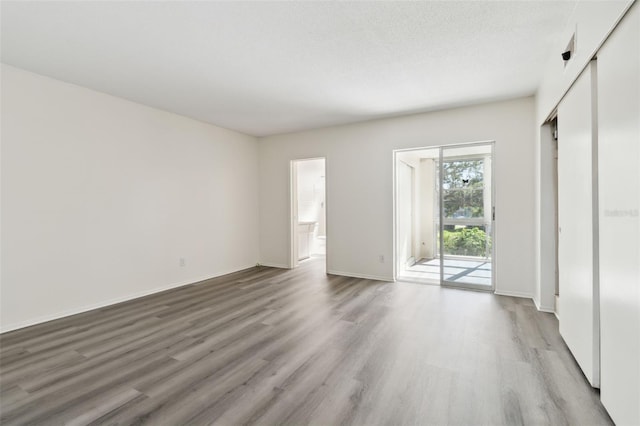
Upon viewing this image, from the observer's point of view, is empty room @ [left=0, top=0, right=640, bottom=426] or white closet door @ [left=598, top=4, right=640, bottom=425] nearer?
white closet door @ [left=598, top=4, right=640, bottom=425]

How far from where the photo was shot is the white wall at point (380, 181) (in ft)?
13.2

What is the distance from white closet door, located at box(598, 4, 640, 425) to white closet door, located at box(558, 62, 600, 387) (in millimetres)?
217

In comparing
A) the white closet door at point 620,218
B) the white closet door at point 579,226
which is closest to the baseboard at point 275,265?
the white closet door at point 579,226

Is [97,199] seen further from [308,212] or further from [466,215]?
[308,212]

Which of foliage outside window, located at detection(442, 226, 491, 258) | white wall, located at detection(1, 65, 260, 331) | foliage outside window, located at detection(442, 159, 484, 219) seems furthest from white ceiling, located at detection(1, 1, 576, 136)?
foliage outside window, located at detection(442, 226, 491, 258)

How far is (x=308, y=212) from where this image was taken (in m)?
9.44

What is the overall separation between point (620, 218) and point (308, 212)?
812 cm

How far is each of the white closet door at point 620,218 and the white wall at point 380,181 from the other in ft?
8.07

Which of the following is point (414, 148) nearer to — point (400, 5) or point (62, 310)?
point (400, 5)

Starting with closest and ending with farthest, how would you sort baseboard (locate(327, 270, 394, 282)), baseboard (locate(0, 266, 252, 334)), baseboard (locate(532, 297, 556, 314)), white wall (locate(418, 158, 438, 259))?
baseboard (locate(0, 266, 252, 334))
baseboard (locate(532, 297, 556, 314))
baseboard (locate(327, 270, 394, 282))
white wall (locate(418, 158, 438, 259))

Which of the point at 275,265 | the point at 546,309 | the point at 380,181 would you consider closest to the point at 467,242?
the point at 546,309

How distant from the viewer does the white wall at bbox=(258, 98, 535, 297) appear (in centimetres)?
403

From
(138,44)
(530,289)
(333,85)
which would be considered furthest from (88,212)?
(530,289)

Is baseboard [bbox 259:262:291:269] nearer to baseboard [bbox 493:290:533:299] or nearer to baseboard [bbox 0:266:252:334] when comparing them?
baseboard [bbox 0:266:252:334]
